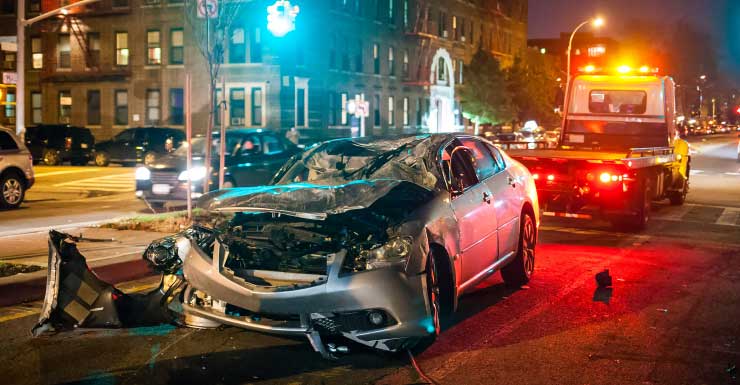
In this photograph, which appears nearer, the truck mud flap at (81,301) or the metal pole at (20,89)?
the truck mud flap at (81,301)

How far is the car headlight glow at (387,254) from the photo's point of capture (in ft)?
19.1

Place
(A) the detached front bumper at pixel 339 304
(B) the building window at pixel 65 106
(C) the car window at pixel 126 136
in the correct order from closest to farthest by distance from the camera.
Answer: (A) the detached front bumper at pixel 339 304
(C) the car window at pixel 126 136
(B) the building window at pixel 65 106

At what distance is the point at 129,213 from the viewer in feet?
56.6

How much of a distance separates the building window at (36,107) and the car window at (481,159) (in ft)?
148

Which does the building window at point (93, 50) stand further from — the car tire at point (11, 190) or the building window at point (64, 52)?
the car tire at point (11, 190)

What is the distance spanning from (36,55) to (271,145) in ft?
115

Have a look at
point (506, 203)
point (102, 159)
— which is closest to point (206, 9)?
point (506, 203)

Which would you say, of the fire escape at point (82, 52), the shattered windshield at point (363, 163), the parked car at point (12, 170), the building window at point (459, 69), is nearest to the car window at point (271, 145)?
the parked car at point (12, 170)

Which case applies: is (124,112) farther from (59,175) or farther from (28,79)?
(59,175)

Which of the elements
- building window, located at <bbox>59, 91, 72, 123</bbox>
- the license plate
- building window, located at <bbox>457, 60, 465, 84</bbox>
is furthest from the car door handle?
building window, located at <bbox>457, 60, 465, 84</bbox>

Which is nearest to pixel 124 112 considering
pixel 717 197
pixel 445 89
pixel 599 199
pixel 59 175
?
pixel 59 175

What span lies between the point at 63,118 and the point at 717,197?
38.3 meters

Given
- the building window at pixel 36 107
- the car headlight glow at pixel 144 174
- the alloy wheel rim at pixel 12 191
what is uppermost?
the building window at pixel 36 107

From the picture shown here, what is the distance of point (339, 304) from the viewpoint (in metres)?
5.69
